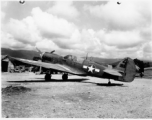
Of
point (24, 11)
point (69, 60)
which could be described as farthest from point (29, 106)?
point (69, 60)

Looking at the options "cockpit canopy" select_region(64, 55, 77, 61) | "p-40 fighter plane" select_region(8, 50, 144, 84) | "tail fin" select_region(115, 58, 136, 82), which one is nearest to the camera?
"tail fin" select_region(115, 58, 136, 82)

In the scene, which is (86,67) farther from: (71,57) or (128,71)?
(128,71)

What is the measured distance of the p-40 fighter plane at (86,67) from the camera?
1117 cm

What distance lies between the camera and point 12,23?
8.64 m

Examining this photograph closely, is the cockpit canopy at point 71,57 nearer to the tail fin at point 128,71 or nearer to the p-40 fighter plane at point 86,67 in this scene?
the p-40 fighter plane at point 86,67

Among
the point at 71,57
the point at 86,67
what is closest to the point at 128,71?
the point at 86,67

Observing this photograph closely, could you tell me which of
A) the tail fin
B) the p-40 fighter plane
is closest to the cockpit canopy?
the p-40 fighter plane

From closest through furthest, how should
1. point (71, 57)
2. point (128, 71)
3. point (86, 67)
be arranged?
point (128, 71), point (86, 67), point (71, 57)

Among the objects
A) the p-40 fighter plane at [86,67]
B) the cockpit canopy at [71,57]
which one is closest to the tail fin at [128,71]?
the p-40 fighter plane at [86,67]

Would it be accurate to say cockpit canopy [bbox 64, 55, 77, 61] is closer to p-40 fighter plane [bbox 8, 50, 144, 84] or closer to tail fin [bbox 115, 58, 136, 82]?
p-40 fighter plane [bbox 8, 50, 144, 84]

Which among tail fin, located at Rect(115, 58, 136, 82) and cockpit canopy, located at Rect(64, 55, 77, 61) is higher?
cockpit canopy, located at Rect(64, 55, 77, 61)

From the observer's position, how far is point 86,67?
13305 mm

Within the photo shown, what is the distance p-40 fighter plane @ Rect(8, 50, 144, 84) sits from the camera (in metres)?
11.2

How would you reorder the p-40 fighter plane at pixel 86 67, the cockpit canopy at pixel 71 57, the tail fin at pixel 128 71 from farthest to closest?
1. the cockpit canopy at pixel 71 57
2. the p-40 fighter plane at pixel 86 67
3. the tail fin at pixel 128 71
